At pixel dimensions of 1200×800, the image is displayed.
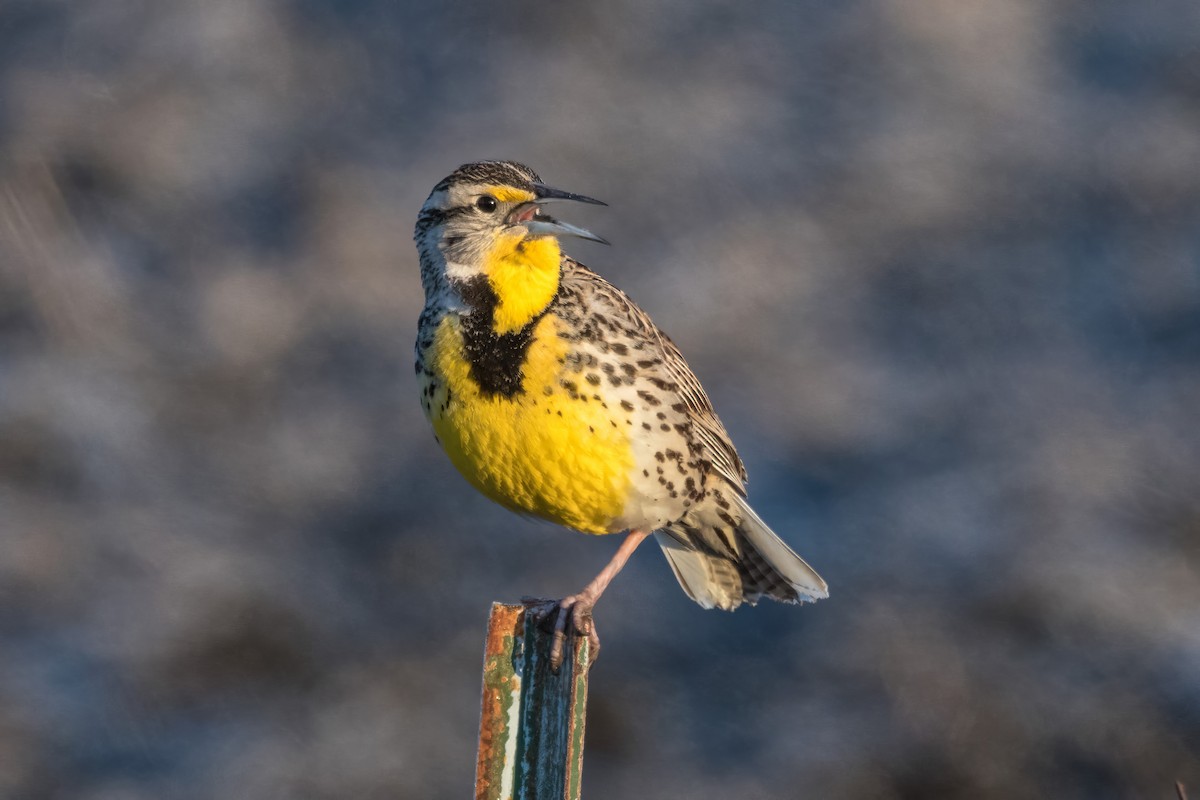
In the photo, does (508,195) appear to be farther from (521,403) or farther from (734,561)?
(734,561)

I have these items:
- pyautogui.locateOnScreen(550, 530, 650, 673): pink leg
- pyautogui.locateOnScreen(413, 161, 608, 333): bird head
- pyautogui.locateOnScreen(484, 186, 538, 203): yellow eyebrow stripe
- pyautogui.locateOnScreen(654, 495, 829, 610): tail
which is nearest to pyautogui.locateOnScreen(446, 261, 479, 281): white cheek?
pyautogui.locateOnScreen(413, 161, 608, 333): bird head

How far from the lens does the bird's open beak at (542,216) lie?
2.64 m

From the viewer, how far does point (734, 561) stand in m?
3.36

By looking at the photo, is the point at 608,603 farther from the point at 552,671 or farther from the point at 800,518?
the point at 552,671

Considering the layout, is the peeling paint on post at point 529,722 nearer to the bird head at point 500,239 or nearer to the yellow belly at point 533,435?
the yellow belly at point 533,435

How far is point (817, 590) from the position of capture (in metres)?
3.26

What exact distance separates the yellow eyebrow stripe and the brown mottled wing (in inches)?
6.5

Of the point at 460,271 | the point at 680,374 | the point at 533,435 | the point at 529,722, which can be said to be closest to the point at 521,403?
the point at 533,435

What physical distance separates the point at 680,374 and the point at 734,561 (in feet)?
1.52

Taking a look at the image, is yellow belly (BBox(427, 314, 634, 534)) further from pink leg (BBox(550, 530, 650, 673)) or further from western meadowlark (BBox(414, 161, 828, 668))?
pink leg (BBox(550, 530, 650, 673))

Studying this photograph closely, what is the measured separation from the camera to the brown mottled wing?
289 centimetres

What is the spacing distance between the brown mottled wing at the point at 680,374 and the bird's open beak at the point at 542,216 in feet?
0.51

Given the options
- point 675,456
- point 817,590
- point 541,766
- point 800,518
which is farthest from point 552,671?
point 800,518

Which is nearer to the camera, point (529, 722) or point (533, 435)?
point (529, 722)
